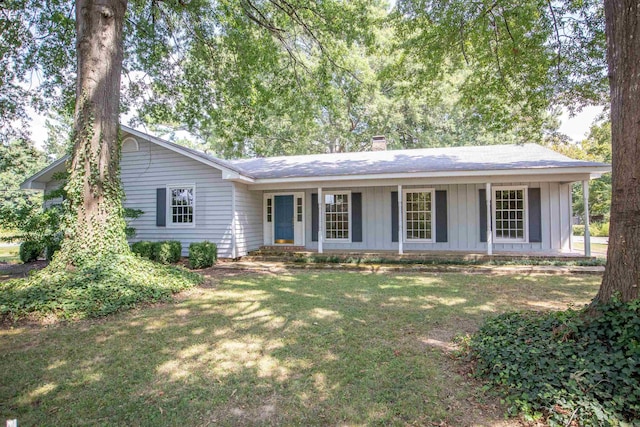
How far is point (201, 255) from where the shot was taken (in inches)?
393

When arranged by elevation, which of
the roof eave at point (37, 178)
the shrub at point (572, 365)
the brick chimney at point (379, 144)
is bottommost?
the shrub at point (572, 365)

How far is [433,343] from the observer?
4.04 meters

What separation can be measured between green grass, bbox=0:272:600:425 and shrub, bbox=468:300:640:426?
0.93 feet

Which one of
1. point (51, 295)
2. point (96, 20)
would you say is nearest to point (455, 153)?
point (96, 20)

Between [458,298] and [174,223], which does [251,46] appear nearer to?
[174,223]

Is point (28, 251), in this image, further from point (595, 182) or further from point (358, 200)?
point (595, 182)

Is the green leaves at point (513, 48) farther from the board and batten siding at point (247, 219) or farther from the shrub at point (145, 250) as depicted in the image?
the shrub at point (145, 250)

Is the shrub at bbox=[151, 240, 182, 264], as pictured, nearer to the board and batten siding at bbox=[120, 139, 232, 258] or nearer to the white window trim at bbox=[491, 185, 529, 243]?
the board and batten siding at bbox=[120, 139, 232, 258]

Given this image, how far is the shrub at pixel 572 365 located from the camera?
96.3 inches

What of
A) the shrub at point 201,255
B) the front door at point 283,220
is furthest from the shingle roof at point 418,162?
the shrub at point 201,255

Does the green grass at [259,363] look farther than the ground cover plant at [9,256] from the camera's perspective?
No

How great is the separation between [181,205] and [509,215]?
35.4 ft

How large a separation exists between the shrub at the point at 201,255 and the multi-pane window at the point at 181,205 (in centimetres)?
176

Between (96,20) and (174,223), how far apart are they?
21.3ft
